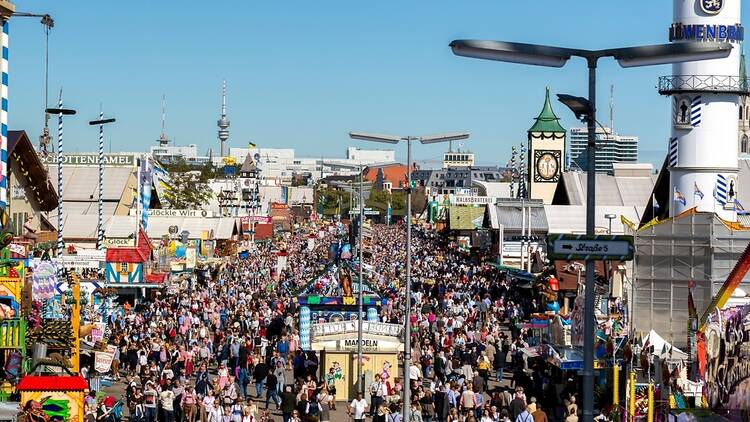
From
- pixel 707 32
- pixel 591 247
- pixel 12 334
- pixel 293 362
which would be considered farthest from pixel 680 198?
pixel 591 247

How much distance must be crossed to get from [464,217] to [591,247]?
91.9m

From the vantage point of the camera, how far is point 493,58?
1402cm

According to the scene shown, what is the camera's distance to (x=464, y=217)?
10644 cm

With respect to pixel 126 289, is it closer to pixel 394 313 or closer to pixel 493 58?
pixel 394 313

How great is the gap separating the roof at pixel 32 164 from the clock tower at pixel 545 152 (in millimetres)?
84940

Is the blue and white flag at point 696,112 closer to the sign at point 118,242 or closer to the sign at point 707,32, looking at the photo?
the sign at point 707,32

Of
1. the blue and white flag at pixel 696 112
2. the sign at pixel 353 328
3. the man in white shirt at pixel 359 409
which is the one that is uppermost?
the blue and white flag at pixel 696 112

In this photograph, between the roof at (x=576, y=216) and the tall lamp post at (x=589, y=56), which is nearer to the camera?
the tall lamp post at (x=589, y=56)

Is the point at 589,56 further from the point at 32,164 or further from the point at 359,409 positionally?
the point at 32,164

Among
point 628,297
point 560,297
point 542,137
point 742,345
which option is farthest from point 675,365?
point 542,137

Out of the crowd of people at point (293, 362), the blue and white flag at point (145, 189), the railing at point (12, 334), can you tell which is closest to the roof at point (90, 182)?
the crowd of people at point (293, 362)

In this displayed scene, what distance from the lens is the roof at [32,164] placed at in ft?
148

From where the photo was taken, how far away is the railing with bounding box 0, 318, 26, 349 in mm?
24594

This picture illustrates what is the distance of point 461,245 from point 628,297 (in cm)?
5994
